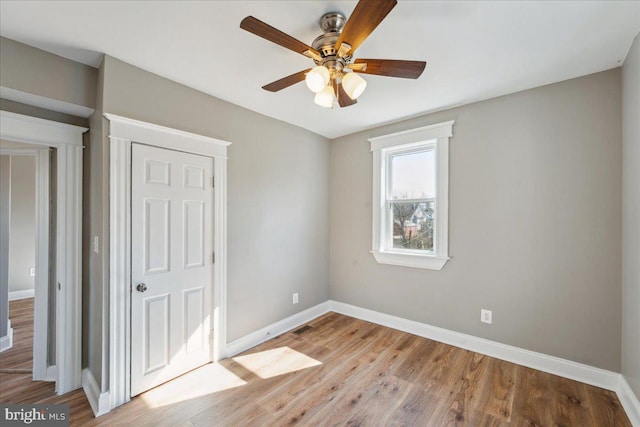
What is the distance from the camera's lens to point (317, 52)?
5.03 ft

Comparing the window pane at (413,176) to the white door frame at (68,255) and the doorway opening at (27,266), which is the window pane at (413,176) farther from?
the doorway opening at (27,266)

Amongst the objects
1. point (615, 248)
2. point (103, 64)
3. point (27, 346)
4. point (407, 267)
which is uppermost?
point (103, 64)

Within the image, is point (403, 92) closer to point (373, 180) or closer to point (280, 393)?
point (373, 180)

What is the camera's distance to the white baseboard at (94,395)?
1870mm

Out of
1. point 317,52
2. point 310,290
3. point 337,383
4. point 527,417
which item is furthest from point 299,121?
point 527,417

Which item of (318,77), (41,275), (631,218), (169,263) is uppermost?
(318,77)

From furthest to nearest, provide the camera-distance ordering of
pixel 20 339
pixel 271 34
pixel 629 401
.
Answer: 1. pixel 20 339
2. pixel 629 401
3. pixel 271 34

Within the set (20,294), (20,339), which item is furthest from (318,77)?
(20,294)

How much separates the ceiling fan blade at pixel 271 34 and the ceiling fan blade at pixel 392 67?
30cm

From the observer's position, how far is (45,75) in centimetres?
187

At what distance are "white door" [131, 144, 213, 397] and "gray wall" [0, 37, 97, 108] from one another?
0.57 metres

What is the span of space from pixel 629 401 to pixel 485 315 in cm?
99

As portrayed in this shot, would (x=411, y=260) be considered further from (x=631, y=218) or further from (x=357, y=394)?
(x=631, y=218)

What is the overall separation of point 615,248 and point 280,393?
2.83m
